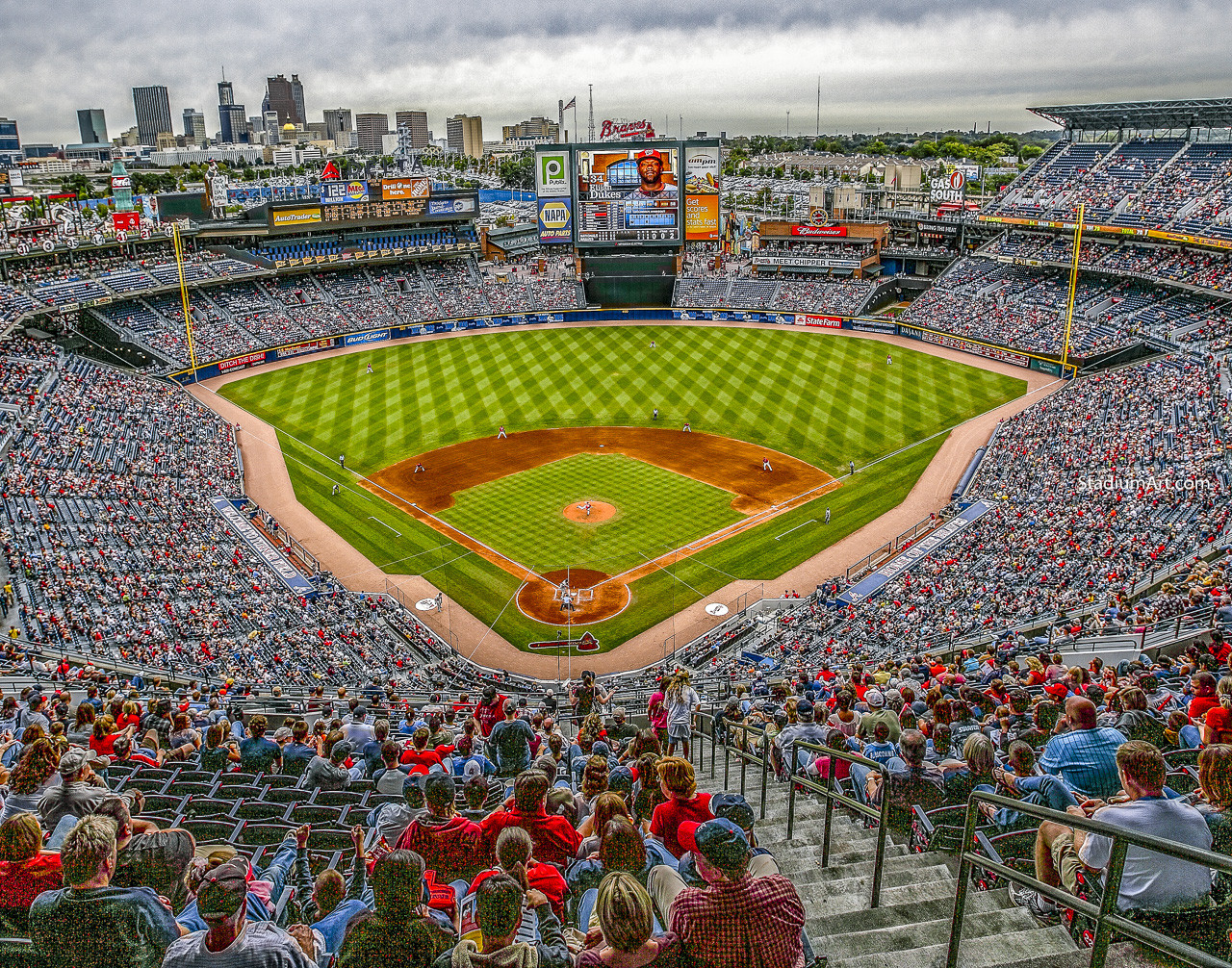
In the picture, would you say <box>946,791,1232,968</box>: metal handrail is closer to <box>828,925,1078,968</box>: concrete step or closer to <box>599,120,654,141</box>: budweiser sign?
<box>828,925,1078,968</box>: concrete step

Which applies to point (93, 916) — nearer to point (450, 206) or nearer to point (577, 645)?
point (577, 645)

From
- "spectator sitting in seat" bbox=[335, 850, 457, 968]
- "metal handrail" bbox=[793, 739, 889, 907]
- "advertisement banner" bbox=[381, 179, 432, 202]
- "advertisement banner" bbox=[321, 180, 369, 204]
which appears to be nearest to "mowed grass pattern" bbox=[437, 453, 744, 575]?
"metal handrail" bbox=[793, 739, 889, 907]

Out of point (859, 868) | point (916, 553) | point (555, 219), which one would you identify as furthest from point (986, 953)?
point (555, 219)

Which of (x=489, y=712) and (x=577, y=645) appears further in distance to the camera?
(x=577, y=645)

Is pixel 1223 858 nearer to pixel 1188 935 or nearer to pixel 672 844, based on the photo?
pixel 1188 935

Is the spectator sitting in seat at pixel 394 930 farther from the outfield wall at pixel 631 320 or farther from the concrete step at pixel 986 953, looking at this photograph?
the outfield wall at pixel 631 320

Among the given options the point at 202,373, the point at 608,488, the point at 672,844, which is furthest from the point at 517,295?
the point at 672,844
